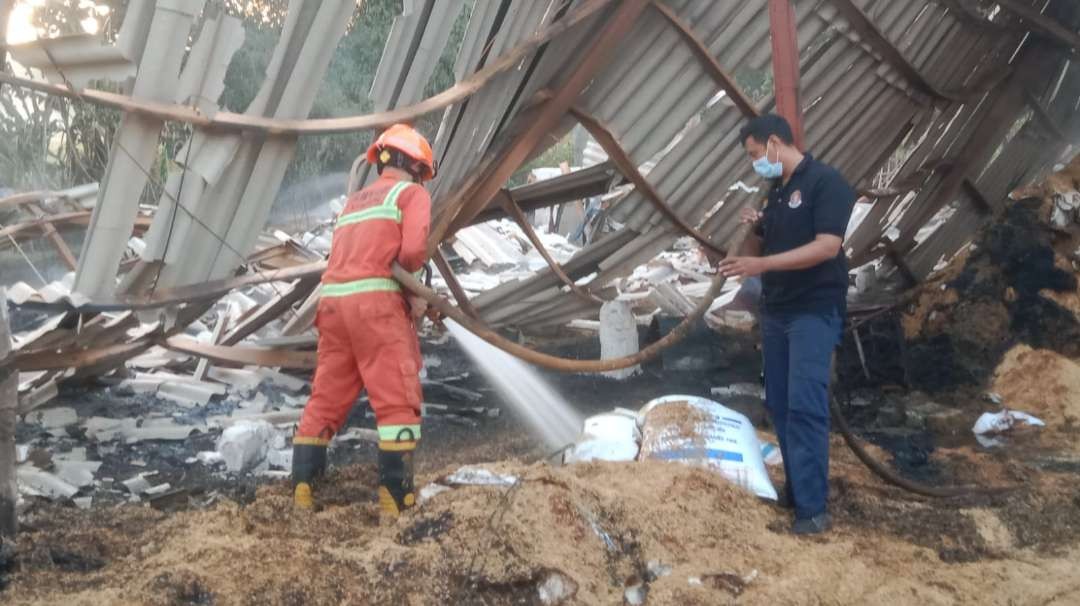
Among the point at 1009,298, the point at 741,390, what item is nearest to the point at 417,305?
the point at 741,390

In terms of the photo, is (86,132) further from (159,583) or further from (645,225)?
(159,583)

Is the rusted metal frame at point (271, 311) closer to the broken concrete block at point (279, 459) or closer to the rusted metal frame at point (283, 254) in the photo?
the rusted metal frame at point (283, 254)

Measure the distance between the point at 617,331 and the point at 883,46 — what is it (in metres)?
2.90

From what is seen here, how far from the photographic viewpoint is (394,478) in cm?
393

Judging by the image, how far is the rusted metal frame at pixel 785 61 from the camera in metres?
4.92

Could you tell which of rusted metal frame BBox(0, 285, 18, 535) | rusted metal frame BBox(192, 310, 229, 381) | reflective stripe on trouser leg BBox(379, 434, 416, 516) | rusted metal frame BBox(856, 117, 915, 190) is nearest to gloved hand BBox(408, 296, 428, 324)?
reflective stripe on trouser leg BBox(379, 434, 416, 516)

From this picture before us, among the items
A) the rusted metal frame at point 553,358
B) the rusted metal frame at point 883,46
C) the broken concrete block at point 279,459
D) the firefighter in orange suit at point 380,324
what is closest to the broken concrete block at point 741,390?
the rusted metal frame at point 553,358

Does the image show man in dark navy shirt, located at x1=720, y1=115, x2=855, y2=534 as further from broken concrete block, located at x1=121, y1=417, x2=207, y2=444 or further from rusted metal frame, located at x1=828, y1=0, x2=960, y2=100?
broken concrete block, located at x1=121, y1=417, x2=207, y2=444

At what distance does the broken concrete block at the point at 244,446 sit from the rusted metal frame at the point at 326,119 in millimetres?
1954

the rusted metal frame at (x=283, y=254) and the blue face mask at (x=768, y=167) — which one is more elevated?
the rusted metal frame at (x=283, y=254)

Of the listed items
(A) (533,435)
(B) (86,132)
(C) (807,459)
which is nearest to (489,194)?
(A) (533,435)

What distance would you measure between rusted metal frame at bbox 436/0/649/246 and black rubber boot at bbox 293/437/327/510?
4.52ft

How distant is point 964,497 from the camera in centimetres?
473

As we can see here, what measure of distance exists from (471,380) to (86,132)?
5.98m
